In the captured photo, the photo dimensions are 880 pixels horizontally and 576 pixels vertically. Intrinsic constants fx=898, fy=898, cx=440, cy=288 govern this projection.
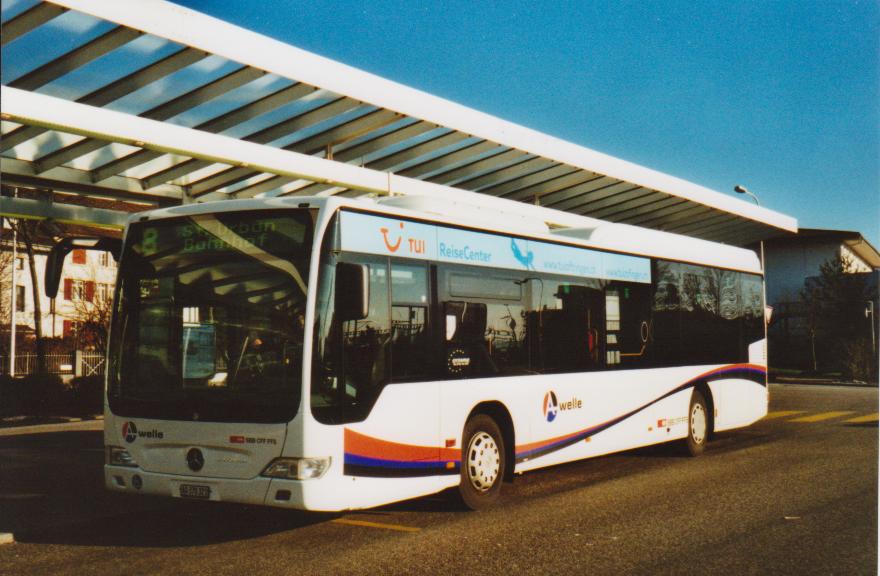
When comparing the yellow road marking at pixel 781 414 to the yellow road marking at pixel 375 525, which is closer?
the yellow road marking at pixel 375 525

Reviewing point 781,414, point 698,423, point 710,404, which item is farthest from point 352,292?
point 781,414

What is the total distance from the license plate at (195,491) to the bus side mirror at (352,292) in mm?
1788

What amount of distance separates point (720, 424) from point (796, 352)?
4537 centimetres

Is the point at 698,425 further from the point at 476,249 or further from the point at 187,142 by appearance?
the point at 187,142

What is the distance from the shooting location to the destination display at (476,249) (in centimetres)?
789

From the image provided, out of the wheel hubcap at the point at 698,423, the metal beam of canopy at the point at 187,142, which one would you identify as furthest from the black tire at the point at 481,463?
the wheel hubcap at the point at 698,423

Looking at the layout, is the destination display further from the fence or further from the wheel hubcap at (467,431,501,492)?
the fence

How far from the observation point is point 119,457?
26.1 feet

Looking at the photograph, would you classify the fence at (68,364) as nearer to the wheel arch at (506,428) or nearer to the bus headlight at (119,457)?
the bus headlight at (119,457)

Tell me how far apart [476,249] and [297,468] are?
3231 millimetres

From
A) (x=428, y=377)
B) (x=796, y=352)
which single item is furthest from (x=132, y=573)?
(x=796, y=352)

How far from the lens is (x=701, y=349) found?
44.1ft

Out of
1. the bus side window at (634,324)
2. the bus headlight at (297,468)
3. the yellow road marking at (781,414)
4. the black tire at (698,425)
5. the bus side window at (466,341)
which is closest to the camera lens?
the bus headlight at (297,468)

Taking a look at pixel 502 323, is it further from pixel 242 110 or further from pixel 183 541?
pixel 242 110
